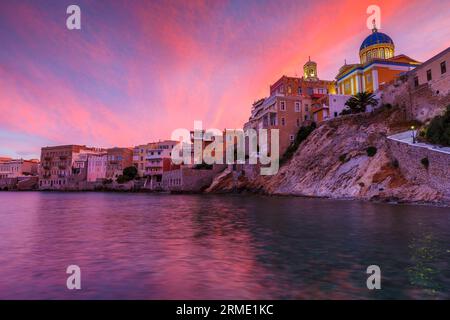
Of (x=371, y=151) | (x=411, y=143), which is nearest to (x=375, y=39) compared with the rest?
(x=371, y=151)

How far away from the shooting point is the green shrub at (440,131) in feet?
92.4

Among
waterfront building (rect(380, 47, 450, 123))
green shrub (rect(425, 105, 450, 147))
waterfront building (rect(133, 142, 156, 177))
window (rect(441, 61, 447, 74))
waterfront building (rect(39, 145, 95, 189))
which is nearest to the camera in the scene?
green shrub (rect(425, 105, 450, 147))

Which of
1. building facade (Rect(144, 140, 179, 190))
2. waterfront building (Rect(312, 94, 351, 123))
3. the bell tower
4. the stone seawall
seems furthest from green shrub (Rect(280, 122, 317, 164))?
building facade (Rect(144, 140, 179, 190))

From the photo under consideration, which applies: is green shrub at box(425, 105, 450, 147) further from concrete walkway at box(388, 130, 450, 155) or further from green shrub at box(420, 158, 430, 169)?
green shrub at box(420, 158, 430, 169)

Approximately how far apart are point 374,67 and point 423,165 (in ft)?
106

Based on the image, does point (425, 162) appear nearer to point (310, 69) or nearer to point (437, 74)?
point (437, 74)

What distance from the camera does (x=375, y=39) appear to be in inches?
2484

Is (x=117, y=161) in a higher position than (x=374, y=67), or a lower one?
lower

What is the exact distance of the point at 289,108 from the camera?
6356 cm

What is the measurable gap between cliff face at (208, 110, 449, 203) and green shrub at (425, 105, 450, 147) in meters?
4.22

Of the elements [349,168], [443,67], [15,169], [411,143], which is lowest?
[349,168]

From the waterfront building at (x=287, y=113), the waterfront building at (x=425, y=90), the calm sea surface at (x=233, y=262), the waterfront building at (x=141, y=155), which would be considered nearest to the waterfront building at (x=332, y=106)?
the waterfront building at (x=287, y=113)

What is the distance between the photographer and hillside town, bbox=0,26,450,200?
4059 centimetres

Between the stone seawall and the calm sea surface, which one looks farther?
the stone seawall
